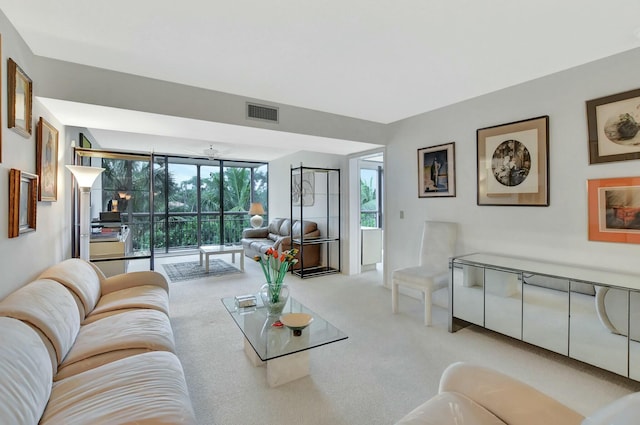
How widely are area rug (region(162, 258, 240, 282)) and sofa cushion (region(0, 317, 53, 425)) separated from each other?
12.2 ft

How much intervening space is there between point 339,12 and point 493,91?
2190 millimetres

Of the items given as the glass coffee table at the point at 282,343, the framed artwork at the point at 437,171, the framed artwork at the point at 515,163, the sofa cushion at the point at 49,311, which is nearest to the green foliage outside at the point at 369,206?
the framed artwork at the point at 437,171

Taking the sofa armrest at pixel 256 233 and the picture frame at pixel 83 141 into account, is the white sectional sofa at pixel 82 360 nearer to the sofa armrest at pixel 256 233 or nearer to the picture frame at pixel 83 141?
the picture frame at pixel 83 141

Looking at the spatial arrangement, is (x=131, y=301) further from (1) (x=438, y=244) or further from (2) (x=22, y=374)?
(1) (x=438, y=244)

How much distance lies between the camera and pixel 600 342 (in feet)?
7.14

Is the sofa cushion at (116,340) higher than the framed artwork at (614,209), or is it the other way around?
the framed artwork at (614,209)

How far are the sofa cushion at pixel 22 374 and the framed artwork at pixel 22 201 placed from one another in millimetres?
783

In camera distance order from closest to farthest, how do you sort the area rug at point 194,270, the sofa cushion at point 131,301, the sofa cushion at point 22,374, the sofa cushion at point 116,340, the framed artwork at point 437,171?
the sofa cushion at point 22,374 → the sofa cushion at point 116,340 → the sofa cushion at point 131,301 → the framed artwork at point 437,171 → the area rug at point 194,270

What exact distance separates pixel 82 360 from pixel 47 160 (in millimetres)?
1896

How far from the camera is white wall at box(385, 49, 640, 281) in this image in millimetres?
2402

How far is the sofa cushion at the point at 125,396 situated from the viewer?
1.20 metres

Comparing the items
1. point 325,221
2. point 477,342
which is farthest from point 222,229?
point 477,342

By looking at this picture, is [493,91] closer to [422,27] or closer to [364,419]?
[422,27]

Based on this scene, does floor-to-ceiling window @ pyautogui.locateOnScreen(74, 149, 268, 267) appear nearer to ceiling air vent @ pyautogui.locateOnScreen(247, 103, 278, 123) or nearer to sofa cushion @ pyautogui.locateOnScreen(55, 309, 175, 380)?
ceiling air vent @ pyautogui.locateOnScreen(247, 103, 278, 123)
